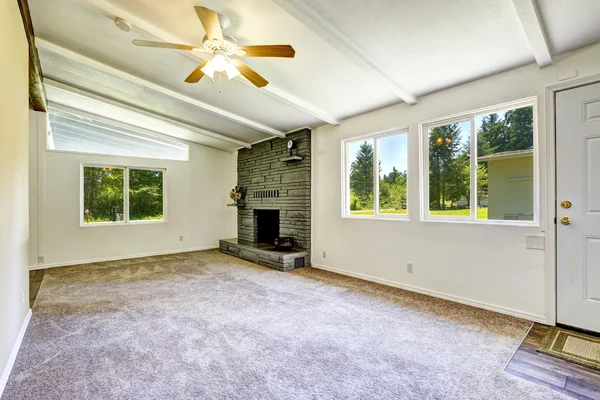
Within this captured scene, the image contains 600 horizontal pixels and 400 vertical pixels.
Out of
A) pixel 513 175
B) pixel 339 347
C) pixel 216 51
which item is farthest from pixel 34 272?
pixel 513 175

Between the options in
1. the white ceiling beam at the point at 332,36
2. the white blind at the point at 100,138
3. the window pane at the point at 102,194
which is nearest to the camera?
the white ceiling beam at the point at 332,36

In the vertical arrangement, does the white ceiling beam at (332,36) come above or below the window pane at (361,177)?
above

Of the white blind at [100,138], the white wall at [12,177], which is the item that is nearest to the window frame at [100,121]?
the white blind at [100,138]

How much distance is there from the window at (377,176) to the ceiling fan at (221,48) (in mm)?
2066

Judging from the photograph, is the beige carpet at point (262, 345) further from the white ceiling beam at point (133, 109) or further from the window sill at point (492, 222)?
the white ceiling beam at point (133, 109)

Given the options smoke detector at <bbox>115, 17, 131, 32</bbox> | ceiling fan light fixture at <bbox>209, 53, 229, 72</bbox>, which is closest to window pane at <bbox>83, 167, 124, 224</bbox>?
smoke detector at <bbox>115, 17, 131, 32</bbox>

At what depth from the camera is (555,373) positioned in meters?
1.89

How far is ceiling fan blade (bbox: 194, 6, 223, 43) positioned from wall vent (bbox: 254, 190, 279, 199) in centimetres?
358

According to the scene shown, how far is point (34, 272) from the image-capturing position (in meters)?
4.71

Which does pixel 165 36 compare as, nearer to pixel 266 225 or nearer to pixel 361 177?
pixel 361 177

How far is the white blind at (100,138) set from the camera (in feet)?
17.2

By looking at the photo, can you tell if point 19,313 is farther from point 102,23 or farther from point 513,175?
point 513,175

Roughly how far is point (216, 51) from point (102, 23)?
49.8 inches

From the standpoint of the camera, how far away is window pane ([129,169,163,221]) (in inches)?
236
